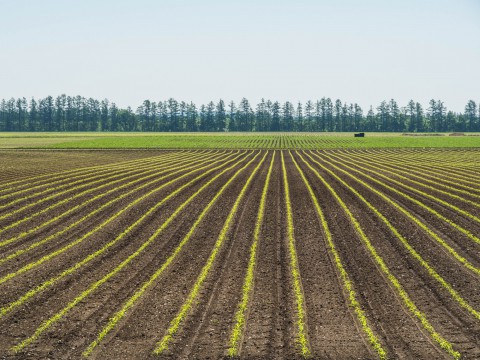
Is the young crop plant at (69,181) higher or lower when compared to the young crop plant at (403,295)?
higher

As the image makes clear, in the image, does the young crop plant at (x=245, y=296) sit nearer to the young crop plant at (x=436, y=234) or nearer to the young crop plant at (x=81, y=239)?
the young crop plant at (x=81, y=239)

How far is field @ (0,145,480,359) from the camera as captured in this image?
1002cm

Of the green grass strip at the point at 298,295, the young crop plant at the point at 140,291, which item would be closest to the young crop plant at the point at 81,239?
the young crop plant at the point at 140,291

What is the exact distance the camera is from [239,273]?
14.1 meters

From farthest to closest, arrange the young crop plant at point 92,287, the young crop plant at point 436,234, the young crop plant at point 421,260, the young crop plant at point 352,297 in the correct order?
the young crop plant at point 436,234
the young crop plant at point 421,260
the young crop plant at point 92,287
the young crop plant at point 352,297

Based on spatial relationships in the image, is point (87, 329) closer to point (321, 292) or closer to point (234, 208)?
point (321, 292)

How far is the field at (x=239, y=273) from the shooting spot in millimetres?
10023

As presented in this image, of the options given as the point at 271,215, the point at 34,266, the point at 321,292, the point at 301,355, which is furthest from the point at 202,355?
the point at 271,215

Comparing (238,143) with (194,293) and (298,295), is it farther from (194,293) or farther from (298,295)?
(298,295)

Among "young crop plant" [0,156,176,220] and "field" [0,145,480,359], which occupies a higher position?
"young crop plant" [0,156,176,220]

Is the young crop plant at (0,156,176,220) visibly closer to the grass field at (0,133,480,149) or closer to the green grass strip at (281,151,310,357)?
the green grass strip at (281,151,310,357)

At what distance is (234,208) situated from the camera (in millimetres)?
22688

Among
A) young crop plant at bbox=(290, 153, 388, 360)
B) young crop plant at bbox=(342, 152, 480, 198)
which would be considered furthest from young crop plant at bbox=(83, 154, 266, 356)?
young crop plant at bbox=(342, 152, 480, 198)

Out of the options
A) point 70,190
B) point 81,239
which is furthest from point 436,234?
point 70,190
